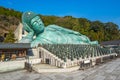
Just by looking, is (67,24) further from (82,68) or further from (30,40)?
(82,68)

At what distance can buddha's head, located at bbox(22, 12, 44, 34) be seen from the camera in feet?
83.5

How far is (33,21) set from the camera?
25.8m

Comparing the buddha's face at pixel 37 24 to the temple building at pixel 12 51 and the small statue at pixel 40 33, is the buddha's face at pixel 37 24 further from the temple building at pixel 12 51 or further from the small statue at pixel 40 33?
the temple building at pixel 12 51

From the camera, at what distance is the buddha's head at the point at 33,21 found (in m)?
25.5

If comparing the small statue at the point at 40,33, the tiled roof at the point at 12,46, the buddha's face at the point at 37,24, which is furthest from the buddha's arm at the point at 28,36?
the tiled roof at the point at 12,46

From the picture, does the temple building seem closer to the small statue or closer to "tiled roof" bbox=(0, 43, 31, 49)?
"tiled roof" bbox=(0, 43, 31, 49)

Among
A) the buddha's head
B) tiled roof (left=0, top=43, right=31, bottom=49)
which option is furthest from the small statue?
tiled roof (left=0, top=43, right=31, bottom=49)

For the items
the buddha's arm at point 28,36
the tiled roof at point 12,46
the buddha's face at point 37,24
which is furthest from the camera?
the buddha's face at point 37,24

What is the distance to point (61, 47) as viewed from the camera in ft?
70.8

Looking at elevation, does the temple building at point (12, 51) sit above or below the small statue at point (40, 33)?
below

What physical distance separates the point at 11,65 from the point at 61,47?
7063 millimetres

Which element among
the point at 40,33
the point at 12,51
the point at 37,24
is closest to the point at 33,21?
the point at 37,24

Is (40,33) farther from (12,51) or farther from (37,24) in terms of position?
(12,51)

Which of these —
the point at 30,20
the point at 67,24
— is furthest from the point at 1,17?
the point at 30,20
